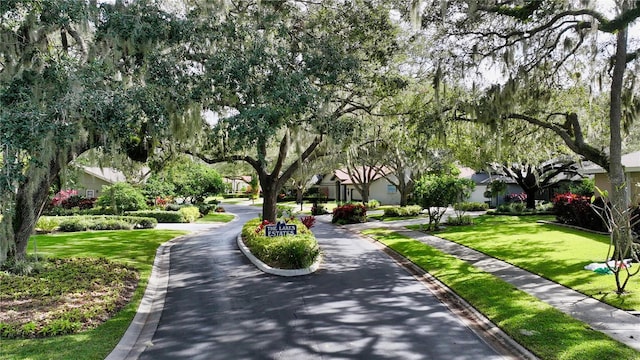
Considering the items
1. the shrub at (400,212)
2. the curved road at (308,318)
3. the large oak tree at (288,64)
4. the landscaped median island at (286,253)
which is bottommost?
the curved road at (308,318)

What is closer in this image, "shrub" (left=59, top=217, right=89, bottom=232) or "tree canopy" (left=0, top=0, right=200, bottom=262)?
"tree canopy" (left=0, top=0, right=200, bottom=262)

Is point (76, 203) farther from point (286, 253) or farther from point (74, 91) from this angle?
point (74, 91)

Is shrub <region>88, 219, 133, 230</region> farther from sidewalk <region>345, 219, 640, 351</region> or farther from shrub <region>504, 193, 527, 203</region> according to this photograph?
shrub <region>504, 193, 527, 203</region>

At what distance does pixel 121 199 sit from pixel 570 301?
28306mm

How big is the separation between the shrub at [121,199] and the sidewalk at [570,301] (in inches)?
931

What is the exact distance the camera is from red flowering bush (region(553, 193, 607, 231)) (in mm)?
18281

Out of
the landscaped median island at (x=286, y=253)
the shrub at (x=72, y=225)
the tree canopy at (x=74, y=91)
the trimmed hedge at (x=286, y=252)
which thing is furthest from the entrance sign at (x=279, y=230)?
the shrub at (x=72, y=225)

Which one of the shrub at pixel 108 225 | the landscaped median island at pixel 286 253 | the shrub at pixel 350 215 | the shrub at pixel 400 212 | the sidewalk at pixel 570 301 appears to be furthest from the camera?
the shrub at pixel 400 212

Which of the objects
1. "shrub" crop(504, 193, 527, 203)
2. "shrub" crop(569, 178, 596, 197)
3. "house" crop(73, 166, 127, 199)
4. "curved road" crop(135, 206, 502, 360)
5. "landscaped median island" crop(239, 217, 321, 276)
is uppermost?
"house" crop(73, 166, 127, 199)

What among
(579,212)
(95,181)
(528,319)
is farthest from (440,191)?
(95,181)

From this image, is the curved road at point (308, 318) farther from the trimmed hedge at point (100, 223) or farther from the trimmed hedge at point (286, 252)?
the trimmed hedge at point (100, 223)

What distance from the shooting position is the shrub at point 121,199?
29.4m

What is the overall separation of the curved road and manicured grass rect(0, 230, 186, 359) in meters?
0.71

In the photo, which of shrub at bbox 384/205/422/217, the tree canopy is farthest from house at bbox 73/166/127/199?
the tree canopy
